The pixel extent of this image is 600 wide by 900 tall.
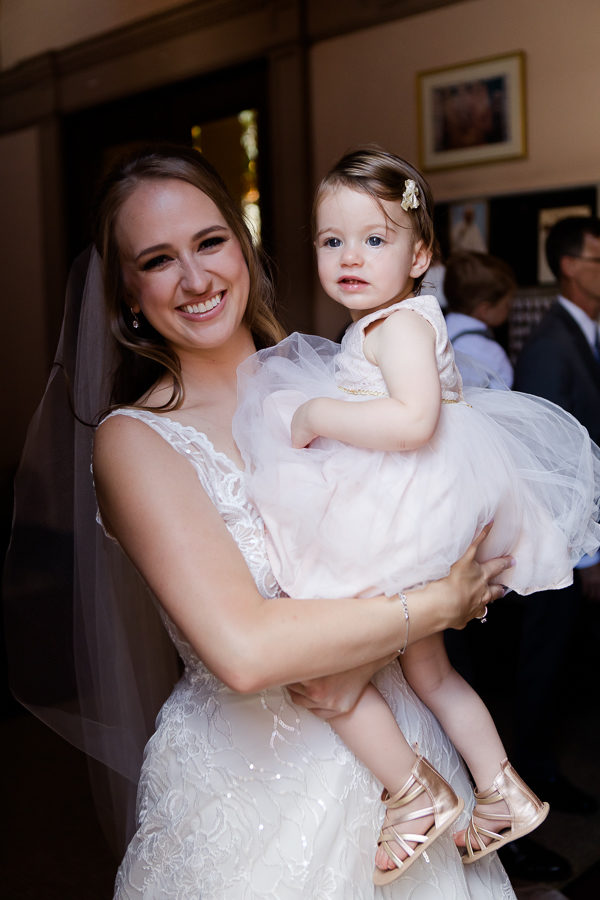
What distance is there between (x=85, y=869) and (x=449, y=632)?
1393 millimetres

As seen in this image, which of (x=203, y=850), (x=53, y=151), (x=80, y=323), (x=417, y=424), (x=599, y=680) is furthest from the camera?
(x=53, y=151)

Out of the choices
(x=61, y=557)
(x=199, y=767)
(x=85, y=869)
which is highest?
(x=61, y=557)

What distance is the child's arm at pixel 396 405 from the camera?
4.21ft

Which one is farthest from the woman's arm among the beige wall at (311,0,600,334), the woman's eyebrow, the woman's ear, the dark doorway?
the dark doorway

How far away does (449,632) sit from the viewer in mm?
2416

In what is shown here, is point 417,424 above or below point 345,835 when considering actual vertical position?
above

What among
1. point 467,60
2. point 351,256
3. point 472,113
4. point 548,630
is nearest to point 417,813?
point 351,256

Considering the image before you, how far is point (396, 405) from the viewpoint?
129 centimetres

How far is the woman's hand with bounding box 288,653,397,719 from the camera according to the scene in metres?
1.29

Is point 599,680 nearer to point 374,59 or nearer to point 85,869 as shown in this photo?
point 85,869

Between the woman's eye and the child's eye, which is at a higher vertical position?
the woman's eye

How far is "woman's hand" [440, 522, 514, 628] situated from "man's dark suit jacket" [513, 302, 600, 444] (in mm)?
1717

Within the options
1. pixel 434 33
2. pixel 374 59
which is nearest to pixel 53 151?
pixel 374 59

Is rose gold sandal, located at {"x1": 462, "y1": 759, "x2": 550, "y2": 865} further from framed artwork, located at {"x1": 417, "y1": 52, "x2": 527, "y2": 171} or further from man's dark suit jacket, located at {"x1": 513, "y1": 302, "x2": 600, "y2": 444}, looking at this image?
framed artwork, located at {"x1": 417, "y1": 52, "x2": 527, "y2": 171}
